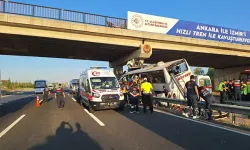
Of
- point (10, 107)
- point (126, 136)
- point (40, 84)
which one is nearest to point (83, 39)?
point (10, 107)

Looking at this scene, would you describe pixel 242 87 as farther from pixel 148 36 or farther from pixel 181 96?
pixel 148 36

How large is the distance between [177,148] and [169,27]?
74.7 ft

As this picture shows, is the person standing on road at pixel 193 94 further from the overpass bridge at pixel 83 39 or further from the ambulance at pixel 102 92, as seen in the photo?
the overpass bridge at pixel 83 39

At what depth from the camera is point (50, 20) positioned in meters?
21.2

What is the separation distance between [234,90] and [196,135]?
12.9m

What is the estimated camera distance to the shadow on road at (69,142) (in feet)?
20.0

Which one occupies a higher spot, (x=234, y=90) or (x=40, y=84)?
(x=40, y=84)

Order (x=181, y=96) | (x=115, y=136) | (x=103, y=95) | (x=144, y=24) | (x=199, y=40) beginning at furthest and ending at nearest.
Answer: (x=199, y=40) < (x=144, y=24) < (x=181, y=96) < (x=103, y=95) < (x=115, y=136)

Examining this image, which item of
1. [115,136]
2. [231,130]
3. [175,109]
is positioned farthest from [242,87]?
[115,136]

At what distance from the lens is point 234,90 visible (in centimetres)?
1861

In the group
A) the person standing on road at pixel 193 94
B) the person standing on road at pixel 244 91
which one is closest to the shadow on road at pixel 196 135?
the person standing on road at pixel 193 94

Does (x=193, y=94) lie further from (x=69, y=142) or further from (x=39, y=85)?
(x=39, y=85)

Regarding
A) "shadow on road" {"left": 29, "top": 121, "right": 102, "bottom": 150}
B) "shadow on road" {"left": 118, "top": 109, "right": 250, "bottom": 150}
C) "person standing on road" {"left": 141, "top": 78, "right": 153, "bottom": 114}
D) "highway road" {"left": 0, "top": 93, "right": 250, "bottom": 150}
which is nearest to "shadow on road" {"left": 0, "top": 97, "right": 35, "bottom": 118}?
"highway road" {"left": 0, "top": 93, "right": 250, "bottom": 150}

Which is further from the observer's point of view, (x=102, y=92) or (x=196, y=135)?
(x=102, y=92)
